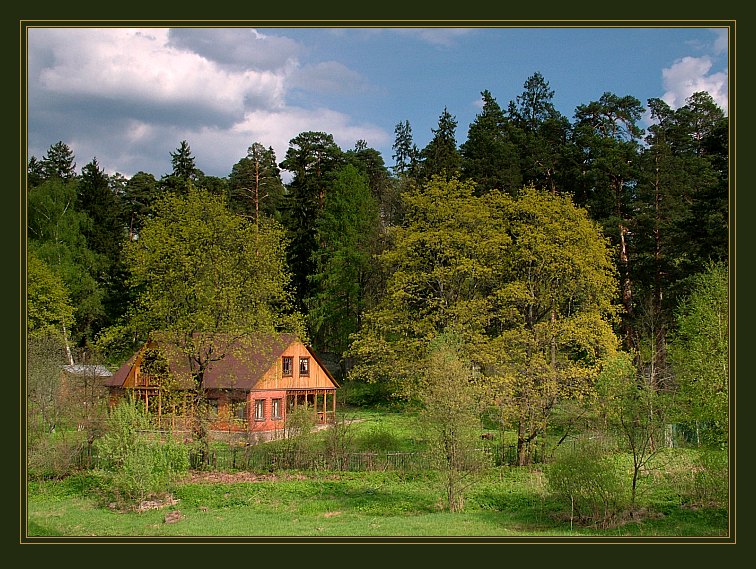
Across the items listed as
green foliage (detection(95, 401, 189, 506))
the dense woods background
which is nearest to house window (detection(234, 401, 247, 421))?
the dense woods background

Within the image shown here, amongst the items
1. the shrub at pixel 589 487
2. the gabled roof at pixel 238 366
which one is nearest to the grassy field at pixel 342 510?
the shrub at pixel 589 487

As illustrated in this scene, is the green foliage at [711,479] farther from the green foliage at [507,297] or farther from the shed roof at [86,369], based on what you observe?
the shed roof at [86,369]

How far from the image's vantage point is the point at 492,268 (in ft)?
94.7

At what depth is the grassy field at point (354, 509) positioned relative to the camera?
17.4 meters

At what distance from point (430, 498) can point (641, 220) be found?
24468 millimetres

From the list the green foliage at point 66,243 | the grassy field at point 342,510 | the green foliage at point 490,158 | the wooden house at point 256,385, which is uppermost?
the green foliage at point 490,158

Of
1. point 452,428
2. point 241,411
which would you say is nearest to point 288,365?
point 241,411

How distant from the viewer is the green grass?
57.1 ft

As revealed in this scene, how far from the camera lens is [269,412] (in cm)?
3691

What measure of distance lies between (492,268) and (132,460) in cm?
1574

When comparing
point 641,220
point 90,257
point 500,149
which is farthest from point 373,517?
point 90,257

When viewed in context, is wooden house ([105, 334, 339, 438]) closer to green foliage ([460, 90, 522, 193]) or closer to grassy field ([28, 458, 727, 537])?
grassy field ([28, 458, 727, 537])

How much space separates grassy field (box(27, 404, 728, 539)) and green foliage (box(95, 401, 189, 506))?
0.61 m

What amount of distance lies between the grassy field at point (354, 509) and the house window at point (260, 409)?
10.5m
